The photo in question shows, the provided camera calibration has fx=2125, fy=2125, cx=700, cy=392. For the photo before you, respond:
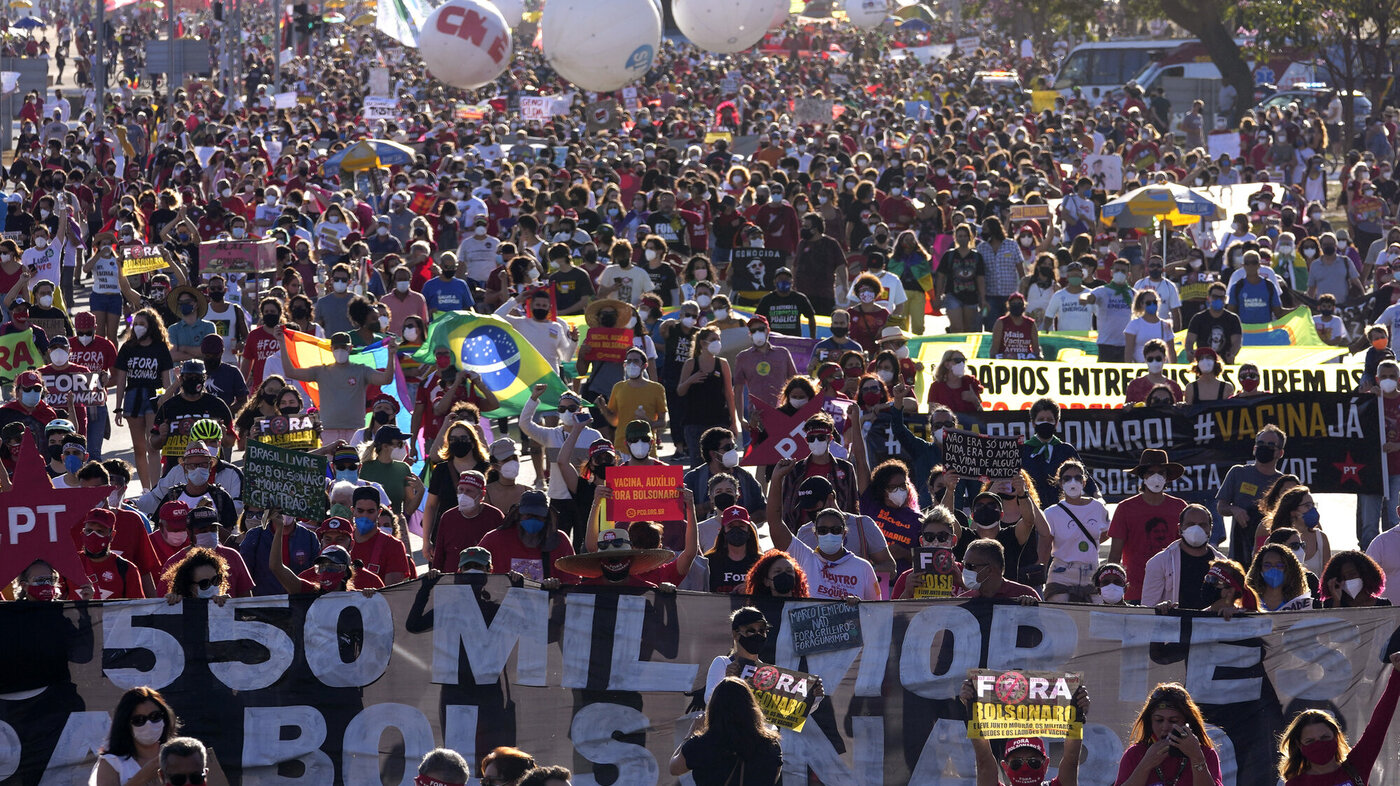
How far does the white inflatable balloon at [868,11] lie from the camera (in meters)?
63.8

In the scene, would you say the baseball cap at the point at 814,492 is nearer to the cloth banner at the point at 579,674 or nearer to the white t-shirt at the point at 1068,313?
the cloth banner at the point at 579,674

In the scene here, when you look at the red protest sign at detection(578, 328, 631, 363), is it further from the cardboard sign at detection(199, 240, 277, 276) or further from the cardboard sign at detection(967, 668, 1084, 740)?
the cardboard sign at detection(967, 668, 1084, 740)

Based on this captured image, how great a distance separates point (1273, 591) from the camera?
890 centimetres

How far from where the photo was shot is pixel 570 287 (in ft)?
56.6

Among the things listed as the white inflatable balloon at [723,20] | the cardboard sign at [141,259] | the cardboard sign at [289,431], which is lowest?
the cardboard sign at [289,431]

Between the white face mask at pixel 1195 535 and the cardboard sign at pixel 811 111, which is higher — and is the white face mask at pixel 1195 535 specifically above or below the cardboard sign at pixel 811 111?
below

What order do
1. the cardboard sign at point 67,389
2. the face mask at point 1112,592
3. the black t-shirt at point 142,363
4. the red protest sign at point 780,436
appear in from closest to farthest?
the face mask at point 1112,592
the red protest sign at point 780,436
the cardboard sign at point 67,389
the black t-shirt at point 142,363

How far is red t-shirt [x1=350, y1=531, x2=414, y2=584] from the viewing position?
9781mm

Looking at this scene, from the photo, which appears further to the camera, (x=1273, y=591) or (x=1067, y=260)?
(x=1067, y=260)

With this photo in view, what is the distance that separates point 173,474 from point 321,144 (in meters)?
27.2

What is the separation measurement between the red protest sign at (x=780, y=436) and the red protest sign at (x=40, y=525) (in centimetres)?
437

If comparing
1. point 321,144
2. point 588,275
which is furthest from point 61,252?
point 321,144

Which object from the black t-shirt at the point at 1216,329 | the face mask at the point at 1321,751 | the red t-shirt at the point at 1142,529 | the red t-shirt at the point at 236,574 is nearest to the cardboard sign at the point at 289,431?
the red t-shirt at the point at 236,574

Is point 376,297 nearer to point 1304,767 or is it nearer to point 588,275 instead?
point 588,275
